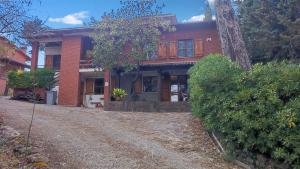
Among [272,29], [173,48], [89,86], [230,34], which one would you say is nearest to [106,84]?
[89,86]

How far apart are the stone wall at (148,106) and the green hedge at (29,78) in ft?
24.6

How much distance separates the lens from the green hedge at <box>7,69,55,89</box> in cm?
2441

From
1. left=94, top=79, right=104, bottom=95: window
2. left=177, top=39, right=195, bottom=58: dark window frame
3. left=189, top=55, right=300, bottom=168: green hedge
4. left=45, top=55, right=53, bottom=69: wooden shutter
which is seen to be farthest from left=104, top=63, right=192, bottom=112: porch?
left=189, top=55, right=300, bottom=168: green hedge

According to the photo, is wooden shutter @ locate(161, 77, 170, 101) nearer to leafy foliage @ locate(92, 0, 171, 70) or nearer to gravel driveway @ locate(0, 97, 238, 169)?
leafy foliage @ locate(92, 0, 171, 70)

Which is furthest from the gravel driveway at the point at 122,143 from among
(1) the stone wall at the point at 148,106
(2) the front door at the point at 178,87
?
(2) the front door at the point at 178,87

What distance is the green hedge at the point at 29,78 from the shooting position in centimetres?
2441

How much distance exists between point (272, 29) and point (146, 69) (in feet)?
30.7

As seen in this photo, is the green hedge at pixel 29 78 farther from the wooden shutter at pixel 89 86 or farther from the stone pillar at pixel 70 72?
the wooden shutter at pixel 89 86

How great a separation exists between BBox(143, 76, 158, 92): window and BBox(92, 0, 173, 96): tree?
11.3 ft

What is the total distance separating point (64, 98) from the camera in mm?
25047

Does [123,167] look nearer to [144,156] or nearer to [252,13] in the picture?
[144,156]

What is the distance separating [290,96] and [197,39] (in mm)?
16169

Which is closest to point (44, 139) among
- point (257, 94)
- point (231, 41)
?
point (257, 94)

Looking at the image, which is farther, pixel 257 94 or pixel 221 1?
pixel 221 1
